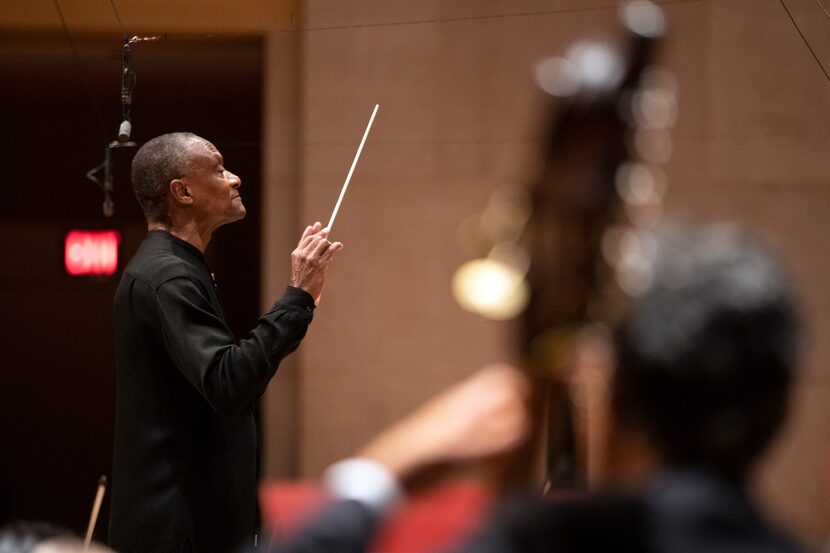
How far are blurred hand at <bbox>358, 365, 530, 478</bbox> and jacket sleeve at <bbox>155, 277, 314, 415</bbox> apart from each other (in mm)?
1212

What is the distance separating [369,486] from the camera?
821 millimetres

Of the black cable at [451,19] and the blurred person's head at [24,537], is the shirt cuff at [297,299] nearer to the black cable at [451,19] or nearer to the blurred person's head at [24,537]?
the blurred person's head at [24,537]

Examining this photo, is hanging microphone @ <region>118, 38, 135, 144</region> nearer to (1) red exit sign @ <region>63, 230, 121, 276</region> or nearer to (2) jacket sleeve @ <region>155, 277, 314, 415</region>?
(2) jacket sleeve @ <region>155, 277, 314, 415</region>

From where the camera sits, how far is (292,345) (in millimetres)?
2100

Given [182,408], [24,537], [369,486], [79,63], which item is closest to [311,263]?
[182,408]

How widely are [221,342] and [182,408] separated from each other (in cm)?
17

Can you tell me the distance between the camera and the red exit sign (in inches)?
159

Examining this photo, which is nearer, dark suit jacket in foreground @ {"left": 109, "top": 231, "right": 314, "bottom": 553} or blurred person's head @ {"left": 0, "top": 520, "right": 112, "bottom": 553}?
blurred person's head @ {"left": 0, "top": 520, "right": 112, "bottom": 553}

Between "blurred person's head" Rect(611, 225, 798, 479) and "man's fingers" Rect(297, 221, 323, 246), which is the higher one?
"man's fingers" Rect(297, 221, 323, 246)

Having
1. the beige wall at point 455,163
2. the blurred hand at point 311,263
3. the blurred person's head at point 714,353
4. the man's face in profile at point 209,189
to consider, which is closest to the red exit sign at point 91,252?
the beige wall at point 455,163

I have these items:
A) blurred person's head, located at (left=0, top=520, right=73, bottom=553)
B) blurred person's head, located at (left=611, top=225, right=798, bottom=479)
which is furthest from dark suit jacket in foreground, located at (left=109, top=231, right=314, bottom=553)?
blurred person's head, located at (left=611, top=225, right=798, bottom=479)

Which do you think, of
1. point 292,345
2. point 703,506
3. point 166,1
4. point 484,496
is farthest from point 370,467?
point 166,1

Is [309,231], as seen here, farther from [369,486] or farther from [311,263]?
[369,486]

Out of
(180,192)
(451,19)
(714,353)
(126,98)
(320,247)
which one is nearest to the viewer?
(714,353)
